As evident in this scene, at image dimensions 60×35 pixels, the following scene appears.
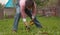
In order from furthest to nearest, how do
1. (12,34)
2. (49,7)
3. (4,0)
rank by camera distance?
(4,0) → (49,7) → (12,34)

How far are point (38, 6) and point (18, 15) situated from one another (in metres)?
11.2

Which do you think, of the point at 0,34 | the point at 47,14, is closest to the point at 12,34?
the point at 0,34

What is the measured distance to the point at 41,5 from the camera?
18016 mm

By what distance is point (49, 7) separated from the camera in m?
17.7

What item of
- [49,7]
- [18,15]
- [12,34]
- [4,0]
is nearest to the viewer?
[12,34]

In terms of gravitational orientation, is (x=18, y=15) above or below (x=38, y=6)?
above

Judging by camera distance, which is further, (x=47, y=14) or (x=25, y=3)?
(x=47, y=14)

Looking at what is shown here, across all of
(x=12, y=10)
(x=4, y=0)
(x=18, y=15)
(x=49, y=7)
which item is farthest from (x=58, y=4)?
(x=18, y=15)

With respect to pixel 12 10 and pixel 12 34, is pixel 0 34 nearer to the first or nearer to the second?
pixel 12 34

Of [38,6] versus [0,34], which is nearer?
[0,34]

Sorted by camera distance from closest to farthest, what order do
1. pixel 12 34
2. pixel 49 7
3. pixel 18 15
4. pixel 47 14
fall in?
pixel 12 34, pixel 18 15, pixel 47 14, pixel 49 7

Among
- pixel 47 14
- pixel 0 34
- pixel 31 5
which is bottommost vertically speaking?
pixel 47 14

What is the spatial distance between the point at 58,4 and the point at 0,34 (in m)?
11.5

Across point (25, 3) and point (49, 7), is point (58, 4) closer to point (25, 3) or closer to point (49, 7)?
point (49, 7)
